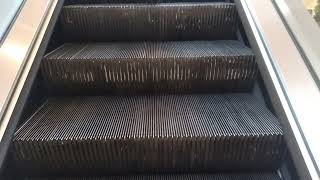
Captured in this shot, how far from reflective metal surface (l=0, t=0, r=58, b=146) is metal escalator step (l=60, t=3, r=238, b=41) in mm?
188

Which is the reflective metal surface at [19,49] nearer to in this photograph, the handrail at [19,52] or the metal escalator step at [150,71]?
the handrail at [19,52]

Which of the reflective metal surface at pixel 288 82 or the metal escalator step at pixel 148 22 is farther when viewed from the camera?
the metal escalator step at pixel 148 22

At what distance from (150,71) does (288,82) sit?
0.63 metres

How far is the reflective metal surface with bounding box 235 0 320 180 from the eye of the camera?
1.28 meters

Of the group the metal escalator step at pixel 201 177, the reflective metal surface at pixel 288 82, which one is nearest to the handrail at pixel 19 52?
the metal escalator step at pixel 201 177

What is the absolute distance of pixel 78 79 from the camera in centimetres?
183

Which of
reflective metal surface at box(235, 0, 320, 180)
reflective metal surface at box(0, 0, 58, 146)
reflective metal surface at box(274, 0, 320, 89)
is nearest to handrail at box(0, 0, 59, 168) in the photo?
reflective metal surface at box(0, 0, 58, 146)

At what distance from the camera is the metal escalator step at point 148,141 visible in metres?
1.45

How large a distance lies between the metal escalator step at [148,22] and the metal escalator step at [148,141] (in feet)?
2.17

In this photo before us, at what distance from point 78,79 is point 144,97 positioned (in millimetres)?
324

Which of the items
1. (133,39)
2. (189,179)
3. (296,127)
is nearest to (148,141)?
(189,179)

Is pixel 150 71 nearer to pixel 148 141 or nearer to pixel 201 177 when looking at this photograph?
pixel 148 141

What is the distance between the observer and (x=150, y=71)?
1821mm

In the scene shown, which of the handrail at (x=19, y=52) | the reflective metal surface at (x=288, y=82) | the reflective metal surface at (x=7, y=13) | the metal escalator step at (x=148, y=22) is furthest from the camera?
the metal escalator step at (x=148, y=22)
